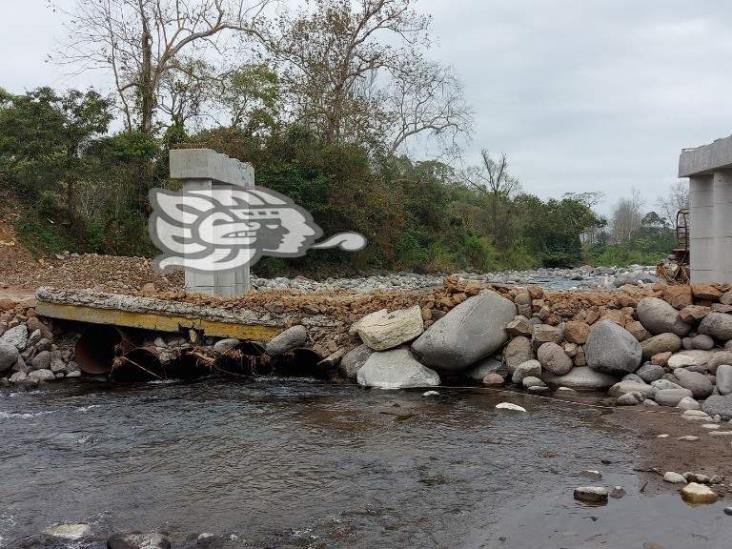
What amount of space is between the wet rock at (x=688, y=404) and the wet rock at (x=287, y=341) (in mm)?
4871

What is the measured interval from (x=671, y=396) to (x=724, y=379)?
55cm

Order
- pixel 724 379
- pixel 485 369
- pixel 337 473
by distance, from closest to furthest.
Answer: pixel 337 473, pixel 724 379, pixel 485 369

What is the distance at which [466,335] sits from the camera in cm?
833

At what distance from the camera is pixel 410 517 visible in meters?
4.33

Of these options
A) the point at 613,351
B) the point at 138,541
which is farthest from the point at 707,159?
the point at 138,541

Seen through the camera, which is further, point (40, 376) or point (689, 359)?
point (40, 376)

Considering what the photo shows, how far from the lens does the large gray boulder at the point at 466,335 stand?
8.28m

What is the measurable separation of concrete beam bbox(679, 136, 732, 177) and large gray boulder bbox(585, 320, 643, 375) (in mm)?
4633

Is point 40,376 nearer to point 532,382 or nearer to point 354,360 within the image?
point 354,360

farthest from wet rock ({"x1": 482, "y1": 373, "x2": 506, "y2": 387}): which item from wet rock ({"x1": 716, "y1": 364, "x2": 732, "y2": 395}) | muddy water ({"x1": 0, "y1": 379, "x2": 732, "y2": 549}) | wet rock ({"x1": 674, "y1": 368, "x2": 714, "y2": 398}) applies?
wet rock ({"x1": 716, "y1": 364, "x2": 732, "y2": 395})

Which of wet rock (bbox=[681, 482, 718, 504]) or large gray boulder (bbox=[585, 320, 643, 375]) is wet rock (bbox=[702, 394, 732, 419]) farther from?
wet rock (bbox=[681, 482, 718, 504])

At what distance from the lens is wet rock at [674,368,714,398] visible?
7102 millimetres

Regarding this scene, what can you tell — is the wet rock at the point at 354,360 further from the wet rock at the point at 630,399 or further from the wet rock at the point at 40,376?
→ the wet rock at the point at 40,376

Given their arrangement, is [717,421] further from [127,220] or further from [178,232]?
[127,220]
